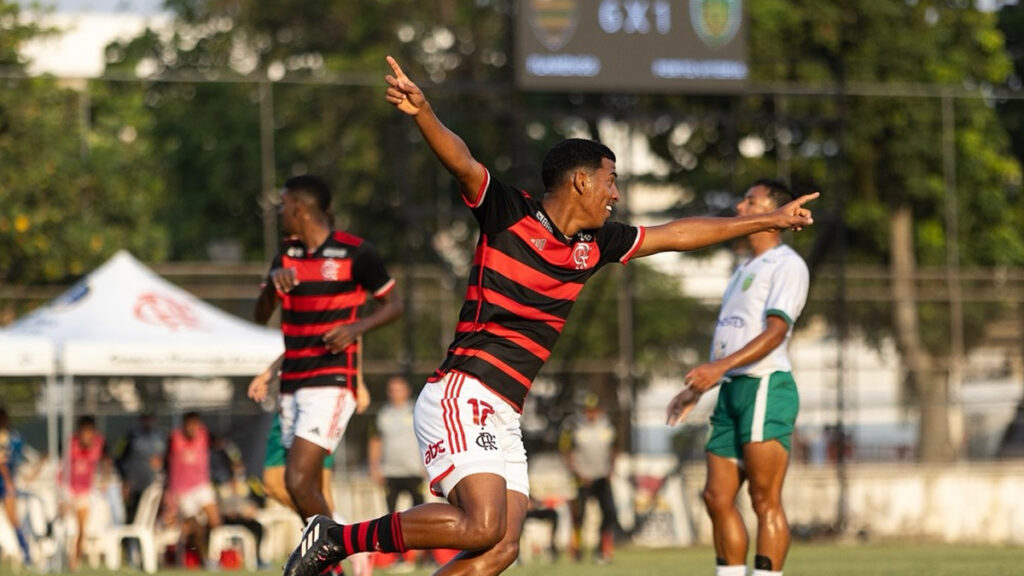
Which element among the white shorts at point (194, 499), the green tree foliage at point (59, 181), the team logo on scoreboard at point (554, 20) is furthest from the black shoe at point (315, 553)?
the green tree foliage at point (59, 181)

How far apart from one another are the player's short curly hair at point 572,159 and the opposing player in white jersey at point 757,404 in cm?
220

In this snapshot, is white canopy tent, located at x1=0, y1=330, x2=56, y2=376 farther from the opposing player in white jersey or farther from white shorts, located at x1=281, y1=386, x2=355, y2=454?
the opposing player in white jersey

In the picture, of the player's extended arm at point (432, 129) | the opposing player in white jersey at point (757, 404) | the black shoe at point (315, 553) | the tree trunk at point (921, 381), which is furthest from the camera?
the tree trunk at point (921, 381)

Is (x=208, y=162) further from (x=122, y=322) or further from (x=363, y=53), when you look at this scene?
(x=122, y=322)

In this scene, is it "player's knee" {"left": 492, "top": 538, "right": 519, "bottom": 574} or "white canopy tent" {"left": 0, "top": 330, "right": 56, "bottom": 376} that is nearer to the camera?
"player's knee" {"left": 492, "top": 538, "right": 519, "bottom": 574}

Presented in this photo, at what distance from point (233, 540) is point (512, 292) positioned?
14.7 metres

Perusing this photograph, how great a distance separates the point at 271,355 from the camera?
754 inches

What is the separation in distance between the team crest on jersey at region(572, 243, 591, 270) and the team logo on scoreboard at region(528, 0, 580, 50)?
15.9m

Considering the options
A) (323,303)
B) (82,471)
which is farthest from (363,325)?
(82,471)

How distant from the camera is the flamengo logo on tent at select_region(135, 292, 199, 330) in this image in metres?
19.5

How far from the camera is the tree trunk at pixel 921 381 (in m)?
27.1

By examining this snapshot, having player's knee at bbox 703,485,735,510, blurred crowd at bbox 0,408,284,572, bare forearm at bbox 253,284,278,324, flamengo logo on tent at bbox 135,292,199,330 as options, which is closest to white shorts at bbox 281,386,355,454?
bare forearm at bbox 253,284,278,324

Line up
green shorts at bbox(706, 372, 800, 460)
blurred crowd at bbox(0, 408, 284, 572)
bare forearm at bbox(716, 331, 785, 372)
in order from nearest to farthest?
bare forearm at bbox(716, 331, 785, 372) → green shorts at bbox(706, 372, 800, 460) → blurred crowd at bbox(0, 408, 284, 572)

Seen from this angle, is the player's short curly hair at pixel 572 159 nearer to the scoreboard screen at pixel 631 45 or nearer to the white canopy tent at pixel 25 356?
the white canopy tent at pixel 25 356
